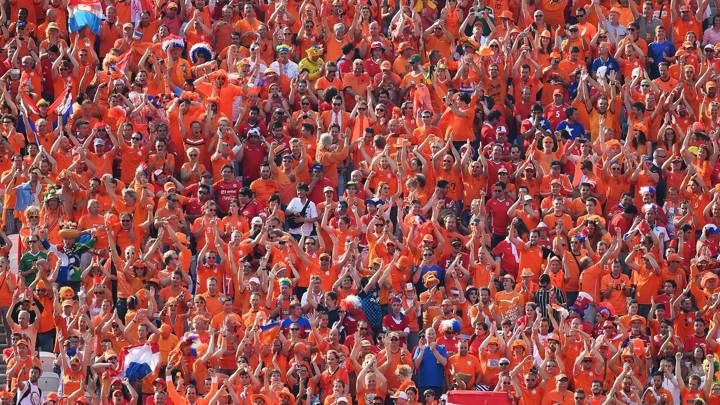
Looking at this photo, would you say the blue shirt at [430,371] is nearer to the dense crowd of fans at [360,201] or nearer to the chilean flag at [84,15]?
the dense crowd of fans at [360,201]

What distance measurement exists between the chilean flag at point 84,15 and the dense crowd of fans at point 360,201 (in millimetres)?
58

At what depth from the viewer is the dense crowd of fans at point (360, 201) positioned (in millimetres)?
30719

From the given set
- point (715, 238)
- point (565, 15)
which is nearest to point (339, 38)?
point (565, 15)

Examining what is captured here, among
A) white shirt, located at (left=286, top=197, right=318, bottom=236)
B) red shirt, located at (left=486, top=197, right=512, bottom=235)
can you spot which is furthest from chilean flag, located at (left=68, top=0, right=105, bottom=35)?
red shirt, located at (left=486, top=197, right=512, bottom=235)

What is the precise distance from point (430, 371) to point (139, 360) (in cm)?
372

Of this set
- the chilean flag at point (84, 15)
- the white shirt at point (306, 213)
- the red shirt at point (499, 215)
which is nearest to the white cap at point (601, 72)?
the red shirt at point (499, 215)

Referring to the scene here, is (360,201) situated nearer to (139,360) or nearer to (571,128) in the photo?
(571,128)

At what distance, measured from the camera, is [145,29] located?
1438 inches

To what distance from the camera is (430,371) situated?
30781 mm

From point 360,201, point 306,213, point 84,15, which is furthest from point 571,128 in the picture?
point 84,15

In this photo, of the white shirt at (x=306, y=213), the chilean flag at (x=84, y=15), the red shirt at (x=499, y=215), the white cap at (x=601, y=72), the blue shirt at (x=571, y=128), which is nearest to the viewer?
the white shirt at (x=306, y=213)

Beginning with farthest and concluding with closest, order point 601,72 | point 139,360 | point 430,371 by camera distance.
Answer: point 601,72
point 430,371
point 139,360

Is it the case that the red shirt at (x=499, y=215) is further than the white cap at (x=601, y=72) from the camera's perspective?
No

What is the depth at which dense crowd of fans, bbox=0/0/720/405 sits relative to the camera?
1209 inches
